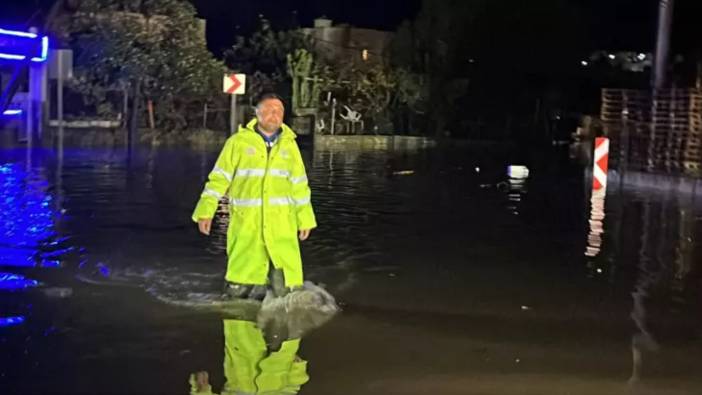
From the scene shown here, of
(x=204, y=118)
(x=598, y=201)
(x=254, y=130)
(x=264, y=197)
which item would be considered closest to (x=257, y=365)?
(x=264, y=197)

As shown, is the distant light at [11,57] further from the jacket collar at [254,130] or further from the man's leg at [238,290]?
the jacket collar at [254,130]

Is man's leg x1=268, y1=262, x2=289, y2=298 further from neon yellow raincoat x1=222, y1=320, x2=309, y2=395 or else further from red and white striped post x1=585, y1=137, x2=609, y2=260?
red and white striped post x1=585, y1=137, x2=609, y2=260

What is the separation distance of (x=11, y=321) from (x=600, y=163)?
13212 millimetres

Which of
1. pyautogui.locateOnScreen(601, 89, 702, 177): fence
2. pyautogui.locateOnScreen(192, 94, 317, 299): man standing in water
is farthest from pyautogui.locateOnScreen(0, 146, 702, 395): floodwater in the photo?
pyautogui.locateOnScreen(601, 89, 702, 177): fence

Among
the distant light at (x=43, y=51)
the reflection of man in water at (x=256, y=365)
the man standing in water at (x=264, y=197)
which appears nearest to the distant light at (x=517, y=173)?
the distant light at (x=43, y=51)

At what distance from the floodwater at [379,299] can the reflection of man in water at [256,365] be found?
0.02m

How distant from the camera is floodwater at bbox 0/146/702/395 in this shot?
248 inches

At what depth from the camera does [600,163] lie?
730 inches

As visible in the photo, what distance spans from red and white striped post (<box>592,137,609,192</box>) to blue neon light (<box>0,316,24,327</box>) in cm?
1283

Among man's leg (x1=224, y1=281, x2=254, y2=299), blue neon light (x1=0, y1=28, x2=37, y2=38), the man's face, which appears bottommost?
man's leg (x1=224, y1=281, x2=254, y2=299)

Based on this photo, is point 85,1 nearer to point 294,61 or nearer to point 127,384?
point 294,61

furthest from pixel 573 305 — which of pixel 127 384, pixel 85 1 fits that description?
pixel 85 1

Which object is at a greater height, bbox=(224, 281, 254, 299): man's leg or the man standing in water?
the man standing in water

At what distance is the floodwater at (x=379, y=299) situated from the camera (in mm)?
6289
